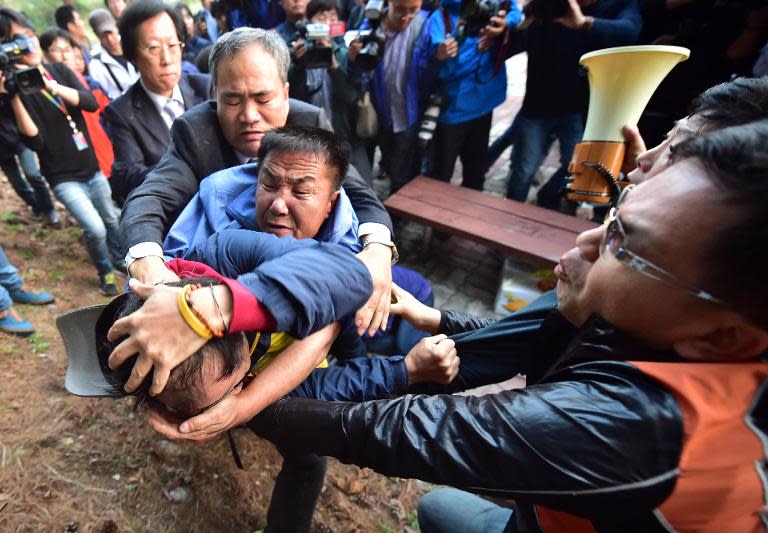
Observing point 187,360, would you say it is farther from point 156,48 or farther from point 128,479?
point 156,48

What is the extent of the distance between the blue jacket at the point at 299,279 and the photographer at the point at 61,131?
10.5 ft

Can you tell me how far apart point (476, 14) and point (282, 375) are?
12.9 ft

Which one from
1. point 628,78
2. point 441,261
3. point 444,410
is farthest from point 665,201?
point 441,261

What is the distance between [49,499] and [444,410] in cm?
249

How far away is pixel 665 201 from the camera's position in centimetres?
87

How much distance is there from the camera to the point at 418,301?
7.33 ft

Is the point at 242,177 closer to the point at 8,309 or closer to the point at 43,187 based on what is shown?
the point at 8,309

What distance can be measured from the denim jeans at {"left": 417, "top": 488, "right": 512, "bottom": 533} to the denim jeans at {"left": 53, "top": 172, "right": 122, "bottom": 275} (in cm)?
330

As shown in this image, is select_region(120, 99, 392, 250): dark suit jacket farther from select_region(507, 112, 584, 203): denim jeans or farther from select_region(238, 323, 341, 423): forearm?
select_region(507, 112, 584, 203): denim jeans

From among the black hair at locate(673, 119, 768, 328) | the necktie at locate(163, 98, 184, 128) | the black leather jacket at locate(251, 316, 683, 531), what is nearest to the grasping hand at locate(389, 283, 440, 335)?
the black leather jacket at locate(251, 316, 683, 531)

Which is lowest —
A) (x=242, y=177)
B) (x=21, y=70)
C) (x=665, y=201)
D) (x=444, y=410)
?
(x=444, y=410)

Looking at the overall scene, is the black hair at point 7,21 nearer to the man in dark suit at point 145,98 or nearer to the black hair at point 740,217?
the man in dark suit at point 145,98

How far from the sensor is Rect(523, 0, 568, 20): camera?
11.7 ft

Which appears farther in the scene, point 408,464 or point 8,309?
point 8,309
